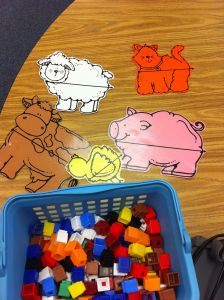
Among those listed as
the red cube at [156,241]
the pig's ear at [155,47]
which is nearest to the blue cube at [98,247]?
the red cube at [156,241]

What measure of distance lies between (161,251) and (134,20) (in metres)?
0.63

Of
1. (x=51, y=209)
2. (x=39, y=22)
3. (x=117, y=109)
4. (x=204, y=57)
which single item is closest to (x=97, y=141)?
(x=117, y=109)

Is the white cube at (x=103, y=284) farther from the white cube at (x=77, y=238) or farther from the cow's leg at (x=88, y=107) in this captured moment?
the cow's leg at (x=88, y=107)

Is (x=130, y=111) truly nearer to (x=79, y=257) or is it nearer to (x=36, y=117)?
(x=36, y=117)

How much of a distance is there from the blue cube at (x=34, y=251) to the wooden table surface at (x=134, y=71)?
0.41 ft

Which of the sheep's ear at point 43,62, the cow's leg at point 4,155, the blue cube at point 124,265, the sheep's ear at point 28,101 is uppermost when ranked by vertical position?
the sheep's ear at point 43,62

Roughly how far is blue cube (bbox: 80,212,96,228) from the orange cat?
1.12 feet

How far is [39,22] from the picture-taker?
5.31 ft

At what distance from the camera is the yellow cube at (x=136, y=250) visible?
0.71 metres

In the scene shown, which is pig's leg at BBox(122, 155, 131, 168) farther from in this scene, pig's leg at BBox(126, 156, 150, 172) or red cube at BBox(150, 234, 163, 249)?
red cube at BBox(150, 234, 163, 249)

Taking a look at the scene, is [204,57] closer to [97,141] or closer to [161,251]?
[97,141]

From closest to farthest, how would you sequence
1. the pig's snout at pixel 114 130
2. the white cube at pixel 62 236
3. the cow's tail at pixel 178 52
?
the white cube at pixel 62 236, the pig's snout at pixel 114 130, the cow's tail at pixel 178 52

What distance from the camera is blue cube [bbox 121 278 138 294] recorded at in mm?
681

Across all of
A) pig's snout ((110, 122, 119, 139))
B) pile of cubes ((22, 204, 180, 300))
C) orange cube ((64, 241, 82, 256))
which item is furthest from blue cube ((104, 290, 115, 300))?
pig's snout ((110, 122, 119, 139))
